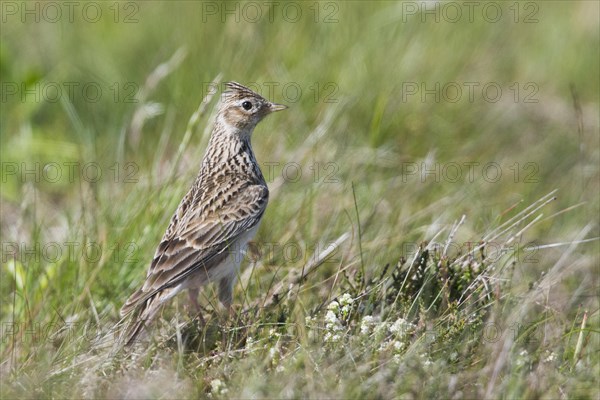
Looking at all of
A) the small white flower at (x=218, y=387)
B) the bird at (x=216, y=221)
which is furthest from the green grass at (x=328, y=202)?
the bird at (x=216, y=221)

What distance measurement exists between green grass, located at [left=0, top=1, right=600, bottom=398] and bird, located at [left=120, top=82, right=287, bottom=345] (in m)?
0.16

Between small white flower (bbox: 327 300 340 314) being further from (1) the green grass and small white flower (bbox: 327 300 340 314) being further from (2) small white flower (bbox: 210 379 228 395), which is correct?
(2) small white flower (bbox: 210 379 228 395)

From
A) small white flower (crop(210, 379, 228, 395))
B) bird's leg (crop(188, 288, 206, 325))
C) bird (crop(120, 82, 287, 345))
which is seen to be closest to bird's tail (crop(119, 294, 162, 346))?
bird (crop(120, 82, 287, 345))

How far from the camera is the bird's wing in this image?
5.56 m

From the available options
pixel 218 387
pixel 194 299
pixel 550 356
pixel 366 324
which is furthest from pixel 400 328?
pixel 194 299

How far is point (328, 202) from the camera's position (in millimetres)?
6957

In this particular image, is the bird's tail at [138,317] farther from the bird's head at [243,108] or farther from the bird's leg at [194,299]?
the bird's head at [243,108]

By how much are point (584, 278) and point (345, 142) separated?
2179mm

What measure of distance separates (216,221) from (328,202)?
1145 mm

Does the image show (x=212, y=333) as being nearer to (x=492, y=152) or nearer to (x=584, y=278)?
(x=584, y=278)

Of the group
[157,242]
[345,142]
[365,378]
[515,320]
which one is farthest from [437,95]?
[365,378]

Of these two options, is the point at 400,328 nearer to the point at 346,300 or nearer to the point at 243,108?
the point at 346,300

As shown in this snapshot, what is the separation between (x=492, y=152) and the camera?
8.59 meters

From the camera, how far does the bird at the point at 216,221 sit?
5.57 metres
